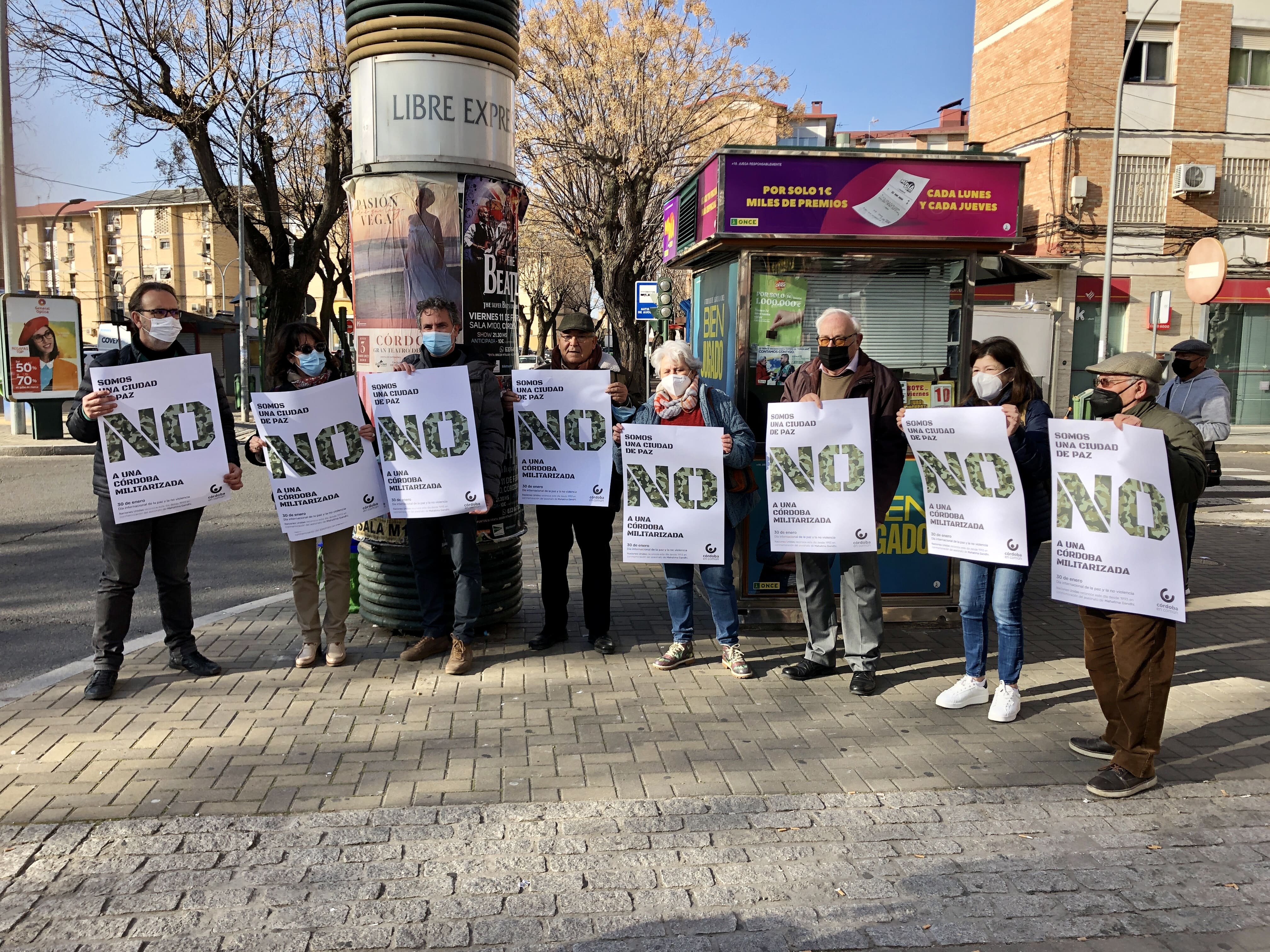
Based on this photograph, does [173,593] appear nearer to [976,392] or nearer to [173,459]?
[173,459]

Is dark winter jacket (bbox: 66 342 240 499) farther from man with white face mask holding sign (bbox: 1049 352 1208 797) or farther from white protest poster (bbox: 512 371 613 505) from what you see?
man with white face mask holding sign (bbox: 1049 352 1208 797)

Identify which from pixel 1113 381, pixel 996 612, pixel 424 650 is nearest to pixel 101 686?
pixel 424 650

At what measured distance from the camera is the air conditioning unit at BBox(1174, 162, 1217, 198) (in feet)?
80.3

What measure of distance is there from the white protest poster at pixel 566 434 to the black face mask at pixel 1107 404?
2573mm

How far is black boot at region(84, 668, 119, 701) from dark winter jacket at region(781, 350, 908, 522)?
150 inches

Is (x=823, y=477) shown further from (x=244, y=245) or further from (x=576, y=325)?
(x=244, y=245)

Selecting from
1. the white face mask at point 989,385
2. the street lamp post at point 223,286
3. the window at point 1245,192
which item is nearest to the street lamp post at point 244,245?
the white face mask at point 989,385

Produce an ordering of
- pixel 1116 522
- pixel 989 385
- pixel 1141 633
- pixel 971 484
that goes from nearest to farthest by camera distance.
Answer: pixel 1141 633 < pixel 1116 522 < pixel 989 385 < pixel 971 484

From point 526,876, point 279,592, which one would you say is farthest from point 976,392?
point 279,592

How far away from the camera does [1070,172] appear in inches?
988

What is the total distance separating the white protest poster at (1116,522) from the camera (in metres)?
3.81

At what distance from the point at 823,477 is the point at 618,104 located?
16.5 metres

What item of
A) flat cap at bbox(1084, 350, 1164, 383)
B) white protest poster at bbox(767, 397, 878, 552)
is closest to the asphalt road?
white protest poster at bbox(767, 397, 878, 552)

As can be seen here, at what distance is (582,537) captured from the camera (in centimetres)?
568
